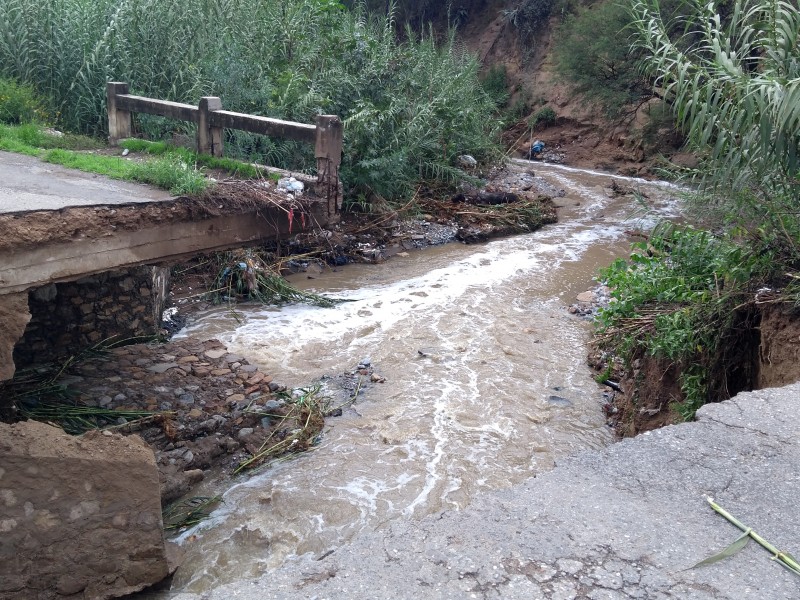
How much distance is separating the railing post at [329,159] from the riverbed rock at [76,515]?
2.80 meters

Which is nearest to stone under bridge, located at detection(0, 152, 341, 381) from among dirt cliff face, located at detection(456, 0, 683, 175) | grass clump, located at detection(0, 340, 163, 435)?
grass clump, located at detection(0, 340, 163, 435)

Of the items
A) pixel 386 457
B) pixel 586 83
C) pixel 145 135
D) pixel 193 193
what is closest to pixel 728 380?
pixel 386 457

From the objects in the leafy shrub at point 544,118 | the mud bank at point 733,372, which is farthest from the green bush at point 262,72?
the leafy shrub at point 544,118

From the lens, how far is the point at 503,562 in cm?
241

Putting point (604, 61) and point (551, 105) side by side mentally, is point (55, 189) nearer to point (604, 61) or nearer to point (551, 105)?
point (604, 61)

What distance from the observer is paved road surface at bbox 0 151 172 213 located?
445 centimetres

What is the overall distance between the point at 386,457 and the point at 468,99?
1027 cm

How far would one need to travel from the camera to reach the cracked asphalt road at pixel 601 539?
2.31 m

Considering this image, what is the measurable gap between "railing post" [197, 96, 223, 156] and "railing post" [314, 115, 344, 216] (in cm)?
135

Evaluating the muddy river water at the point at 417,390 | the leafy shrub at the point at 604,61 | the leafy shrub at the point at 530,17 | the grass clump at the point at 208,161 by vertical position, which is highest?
the leafy shrub at the point at 530,17

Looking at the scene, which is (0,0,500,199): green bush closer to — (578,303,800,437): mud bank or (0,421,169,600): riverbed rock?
(578,303,800,437): mud bank

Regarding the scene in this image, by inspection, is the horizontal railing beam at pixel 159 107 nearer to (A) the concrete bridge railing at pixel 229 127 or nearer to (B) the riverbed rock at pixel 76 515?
(A) the concrete bridge railing at pixel 229 127

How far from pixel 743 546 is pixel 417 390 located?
4396 millimetres

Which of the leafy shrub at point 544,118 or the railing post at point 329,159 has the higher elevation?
the railing post at point 329,159
